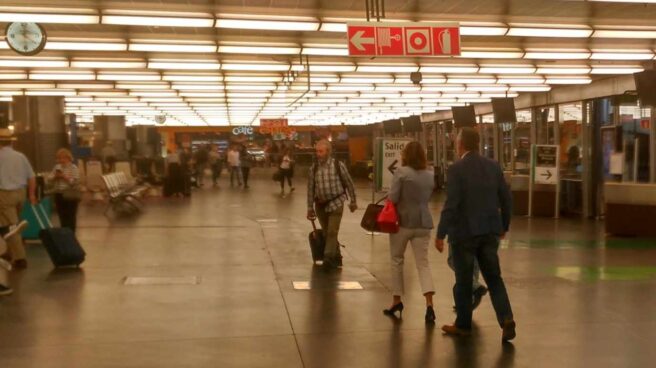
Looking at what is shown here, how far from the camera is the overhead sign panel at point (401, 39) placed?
986cm

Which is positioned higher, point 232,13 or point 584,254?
point 232,13

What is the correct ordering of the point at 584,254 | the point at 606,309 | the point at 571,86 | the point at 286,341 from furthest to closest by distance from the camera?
1. the point at 571,86
2. the point at 584,254
3. the point at 606,309
4. the point at 286,341

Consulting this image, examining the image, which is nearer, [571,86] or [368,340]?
[368,340]

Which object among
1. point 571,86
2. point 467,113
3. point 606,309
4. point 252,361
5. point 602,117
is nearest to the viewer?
point 252,361

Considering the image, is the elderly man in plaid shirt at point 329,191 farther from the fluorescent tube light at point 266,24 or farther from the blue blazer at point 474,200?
the blue blazer at point 474,200

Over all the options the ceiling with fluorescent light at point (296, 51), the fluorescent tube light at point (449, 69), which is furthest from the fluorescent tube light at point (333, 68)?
the fluorescent tube light at point (449, 69)

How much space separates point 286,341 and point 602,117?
1446 centimetres

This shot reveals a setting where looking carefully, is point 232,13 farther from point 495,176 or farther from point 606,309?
point 606,309

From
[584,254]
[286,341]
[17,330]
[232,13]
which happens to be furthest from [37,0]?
[584,254]

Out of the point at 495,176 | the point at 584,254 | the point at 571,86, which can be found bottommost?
A: the point at 584,254

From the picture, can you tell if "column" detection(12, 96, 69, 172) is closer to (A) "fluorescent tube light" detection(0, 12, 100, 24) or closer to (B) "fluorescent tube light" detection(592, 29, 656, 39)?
(A) "fluorescent tube light" detection(0, 12, 100, 24)

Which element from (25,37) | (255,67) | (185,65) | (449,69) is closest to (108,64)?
(185,65)

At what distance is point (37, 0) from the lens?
33.3 feet

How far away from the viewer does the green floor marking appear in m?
9.55
